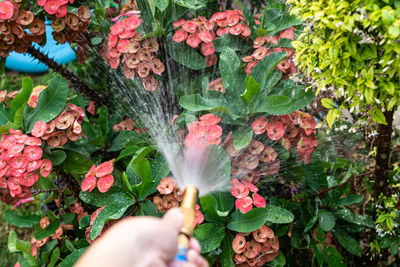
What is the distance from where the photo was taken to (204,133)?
5.03 ft

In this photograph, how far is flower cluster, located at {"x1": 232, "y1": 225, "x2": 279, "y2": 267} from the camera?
1530mm

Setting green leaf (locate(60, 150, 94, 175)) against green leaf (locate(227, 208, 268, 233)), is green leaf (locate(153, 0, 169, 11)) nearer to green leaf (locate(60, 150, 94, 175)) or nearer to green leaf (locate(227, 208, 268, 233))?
green leaf (locate(60, 150, 94, 175))

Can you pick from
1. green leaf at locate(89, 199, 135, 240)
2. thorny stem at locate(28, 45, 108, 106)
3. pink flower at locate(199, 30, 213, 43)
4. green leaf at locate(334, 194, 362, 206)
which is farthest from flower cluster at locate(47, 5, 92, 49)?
green leaf at locate(334, 194, 362, 206)

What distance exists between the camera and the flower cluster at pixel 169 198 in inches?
60.3

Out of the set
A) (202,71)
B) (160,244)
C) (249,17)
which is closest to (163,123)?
(202,71)

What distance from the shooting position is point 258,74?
5.35ft

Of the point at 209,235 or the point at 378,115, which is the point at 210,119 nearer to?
the point at 209,235

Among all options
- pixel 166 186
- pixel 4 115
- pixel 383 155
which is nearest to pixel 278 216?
pixel 166 186

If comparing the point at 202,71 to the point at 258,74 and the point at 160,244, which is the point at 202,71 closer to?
the point at 258,74

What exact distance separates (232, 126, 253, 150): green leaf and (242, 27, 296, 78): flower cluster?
0.90 ft

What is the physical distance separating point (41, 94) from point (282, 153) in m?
1.03

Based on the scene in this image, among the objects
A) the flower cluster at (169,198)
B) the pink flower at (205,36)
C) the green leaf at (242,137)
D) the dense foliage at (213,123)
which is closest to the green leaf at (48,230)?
the dense foliage at (213,123)

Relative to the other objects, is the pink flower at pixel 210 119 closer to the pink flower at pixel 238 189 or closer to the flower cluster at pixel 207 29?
the pink flower at pixel 238 189

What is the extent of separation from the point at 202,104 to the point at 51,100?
64 centimetres
